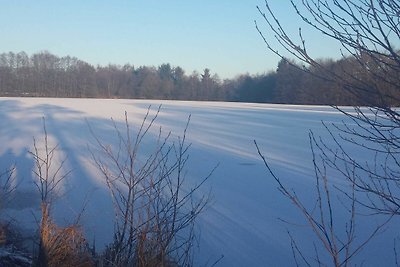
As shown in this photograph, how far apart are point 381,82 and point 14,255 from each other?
3.30 metres

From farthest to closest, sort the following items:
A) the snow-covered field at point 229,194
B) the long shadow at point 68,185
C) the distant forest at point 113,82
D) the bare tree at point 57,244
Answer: the distant forest at point 113,82, the long shadow at point 68,185, the snow-covered field at point 229,194, the bare tree at point 57,244

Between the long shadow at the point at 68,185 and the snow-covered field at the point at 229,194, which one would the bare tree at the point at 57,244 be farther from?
the snow-covered field at the point at 229,194

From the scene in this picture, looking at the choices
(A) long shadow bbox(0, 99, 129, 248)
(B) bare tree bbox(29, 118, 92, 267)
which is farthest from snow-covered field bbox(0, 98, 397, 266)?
(B) bare tree bbox(29, 118, 92, 267)

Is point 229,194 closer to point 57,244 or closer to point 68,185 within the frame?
point 68,185

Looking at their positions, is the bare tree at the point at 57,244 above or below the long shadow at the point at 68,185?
above

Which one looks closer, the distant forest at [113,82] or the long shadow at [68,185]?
the long shadow at [68,185]

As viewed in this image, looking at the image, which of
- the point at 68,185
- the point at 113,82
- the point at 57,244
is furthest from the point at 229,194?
the point at 113,82

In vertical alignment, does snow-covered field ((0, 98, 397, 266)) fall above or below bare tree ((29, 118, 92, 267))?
below

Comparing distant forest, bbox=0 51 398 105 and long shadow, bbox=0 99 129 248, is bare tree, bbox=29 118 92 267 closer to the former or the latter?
long shadow, bbox=0 99 129 248

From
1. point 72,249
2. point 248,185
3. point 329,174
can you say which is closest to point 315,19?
point 72,249

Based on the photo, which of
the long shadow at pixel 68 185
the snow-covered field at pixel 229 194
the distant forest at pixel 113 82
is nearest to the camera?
the snow-covered field at pixel 229 194

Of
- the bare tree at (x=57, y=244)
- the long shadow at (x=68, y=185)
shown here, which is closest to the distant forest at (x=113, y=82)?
the long shadow at (x=68, y=185)

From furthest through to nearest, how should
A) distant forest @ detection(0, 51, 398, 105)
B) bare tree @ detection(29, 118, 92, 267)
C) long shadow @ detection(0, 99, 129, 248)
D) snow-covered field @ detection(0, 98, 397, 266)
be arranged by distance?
distant forest @ detection(0, 51, 398, 105)
long shadow @ detection(0, 99, 129, 248)
snow-covered field @ detection(0, 98, 397, 266)
bare tree @ detection(29, 118, 92, 267)

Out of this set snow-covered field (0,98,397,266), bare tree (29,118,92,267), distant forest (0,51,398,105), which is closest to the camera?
bare tree (29,118,92,267)
